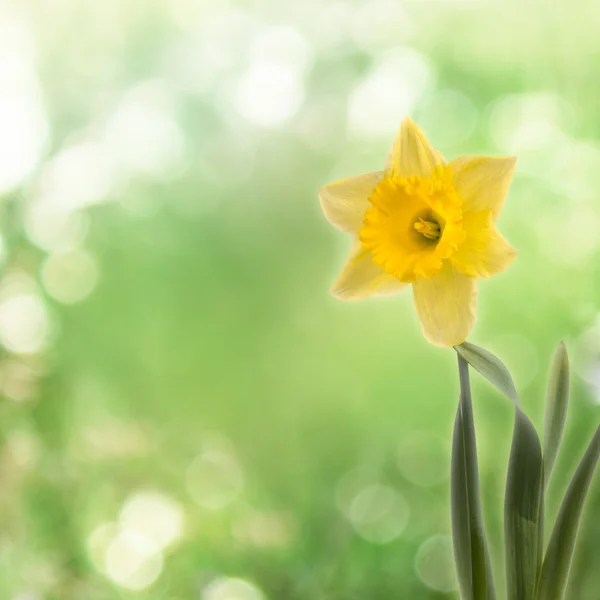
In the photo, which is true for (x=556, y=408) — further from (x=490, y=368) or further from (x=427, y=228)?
(x=427, y=228)

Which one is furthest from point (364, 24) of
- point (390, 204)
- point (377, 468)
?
point (377, 468)

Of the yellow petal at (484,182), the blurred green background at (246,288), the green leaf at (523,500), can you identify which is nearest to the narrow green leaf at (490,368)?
the green leaf at (523,500)

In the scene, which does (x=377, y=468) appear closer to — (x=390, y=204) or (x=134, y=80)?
(x=390, y=204)

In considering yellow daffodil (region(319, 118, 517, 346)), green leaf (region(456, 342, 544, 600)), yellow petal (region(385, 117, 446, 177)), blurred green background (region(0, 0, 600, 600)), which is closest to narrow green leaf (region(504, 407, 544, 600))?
green leaf (region(456, 342, 544, 600))

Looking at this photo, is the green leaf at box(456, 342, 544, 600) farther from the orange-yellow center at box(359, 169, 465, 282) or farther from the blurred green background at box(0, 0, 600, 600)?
the blurred green background at box(0, 0, 600, 600)

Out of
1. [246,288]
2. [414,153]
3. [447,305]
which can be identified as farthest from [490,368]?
[246,288]

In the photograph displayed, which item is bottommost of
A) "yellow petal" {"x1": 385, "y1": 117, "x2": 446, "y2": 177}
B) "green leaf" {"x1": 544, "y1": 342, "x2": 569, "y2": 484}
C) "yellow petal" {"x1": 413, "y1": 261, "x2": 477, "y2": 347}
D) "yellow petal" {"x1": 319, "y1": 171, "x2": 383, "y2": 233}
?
"green leaf" {"x1": 544, "y1": 342, "x2": 569, "y2": 484}

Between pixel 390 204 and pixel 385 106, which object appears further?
pixel 385 106
